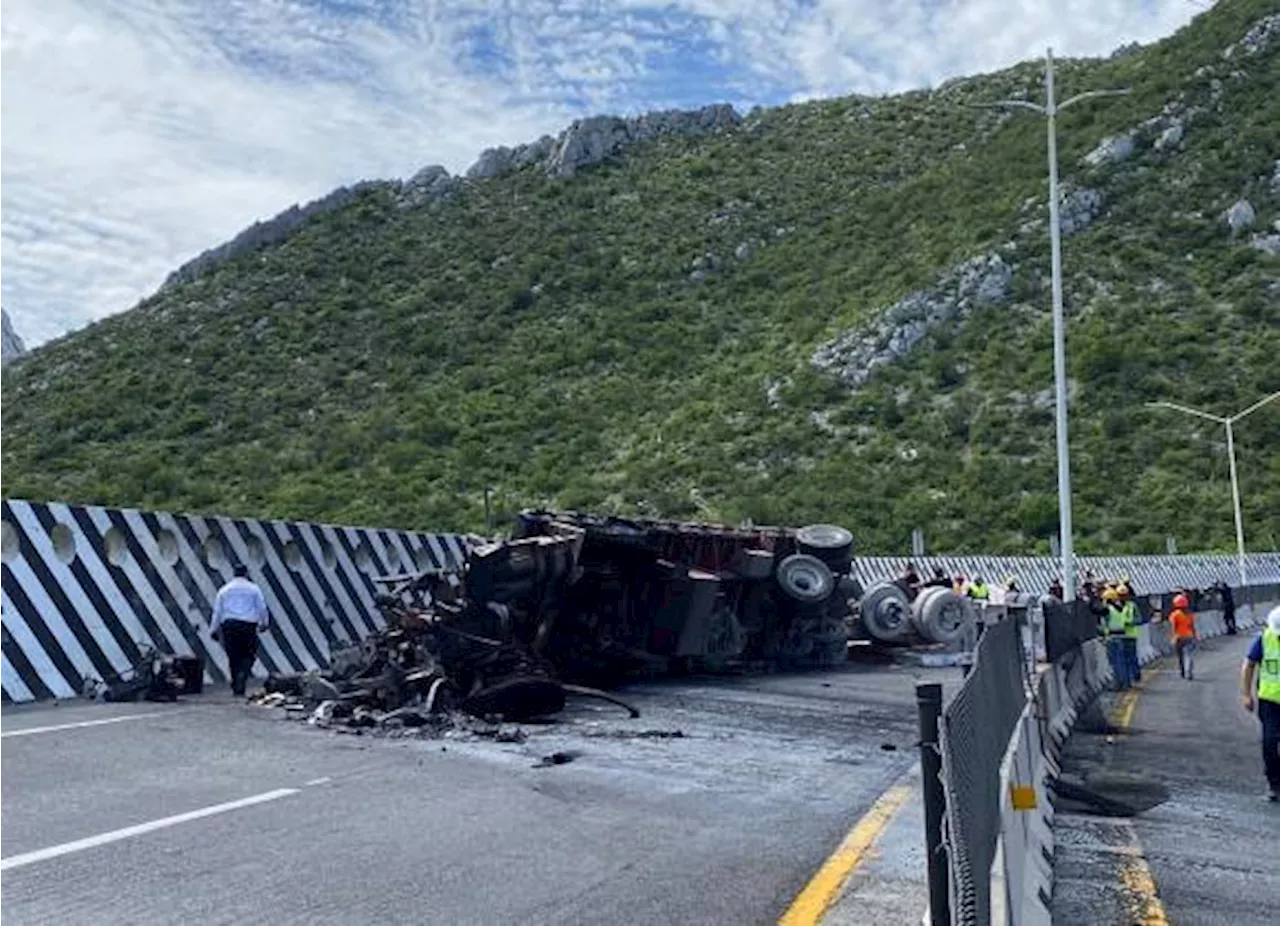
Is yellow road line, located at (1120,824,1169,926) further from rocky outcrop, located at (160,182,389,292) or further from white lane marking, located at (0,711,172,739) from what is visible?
rocky outcrop, located at (160,182,389,292)

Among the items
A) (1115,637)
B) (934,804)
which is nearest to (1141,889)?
(934,804)

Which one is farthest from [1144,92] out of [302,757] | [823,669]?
[302,757]

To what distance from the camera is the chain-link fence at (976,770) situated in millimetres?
4934

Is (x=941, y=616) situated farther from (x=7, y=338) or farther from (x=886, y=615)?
(x=7, y=338)

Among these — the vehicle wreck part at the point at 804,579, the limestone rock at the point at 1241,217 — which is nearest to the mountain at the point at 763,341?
the limestone rock at the point at 1241,217

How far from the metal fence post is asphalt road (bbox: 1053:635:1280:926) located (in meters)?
3.21

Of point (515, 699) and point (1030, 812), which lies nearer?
point (1030, 812)

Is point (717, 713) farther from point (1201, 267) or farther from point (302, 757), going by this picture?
point (1201, 267)

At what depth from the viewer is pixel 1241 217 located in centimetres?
6312

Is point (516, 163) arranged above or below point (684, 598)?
above

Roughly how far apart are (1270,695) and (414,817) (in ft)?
24.5

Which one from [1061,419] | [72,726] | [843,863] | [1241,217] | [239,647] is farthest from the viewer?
[1241,217]

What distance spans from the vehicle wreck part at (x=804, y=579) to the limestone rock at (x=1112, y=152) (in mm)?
53066

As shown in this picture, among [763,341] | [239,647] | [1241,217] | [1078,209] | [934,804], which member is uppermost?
[1078,209]
